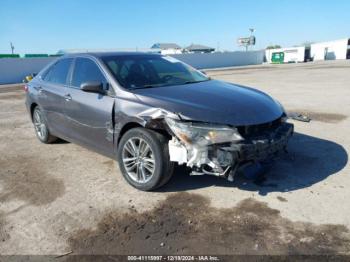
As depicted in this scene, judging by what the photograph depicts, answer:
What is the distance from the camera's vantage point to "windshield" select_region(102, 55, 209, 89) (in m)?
4.67

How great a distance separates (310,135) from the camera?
656 cm

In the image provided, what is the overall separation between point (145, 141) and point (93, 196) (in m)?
0.94

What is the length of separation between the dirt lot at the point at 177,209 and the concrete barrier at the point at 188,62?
1061 inches

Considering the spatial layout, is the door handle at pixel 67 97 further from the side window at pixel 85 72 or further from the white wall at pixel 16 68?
the white wall at pixel 16 68

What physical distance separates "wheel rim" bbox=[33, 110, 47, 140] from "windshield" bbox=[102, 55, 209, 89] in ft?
7.08

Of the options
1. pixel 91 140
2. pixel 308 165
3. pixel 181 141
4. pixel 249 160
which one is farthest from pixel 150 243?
pixel 308 165

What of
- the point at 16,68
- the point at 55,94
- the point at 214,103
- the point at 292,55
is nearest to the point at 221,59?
the point at 292,55

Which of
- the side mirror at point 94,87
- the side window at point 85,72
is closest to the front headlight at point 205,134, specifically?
the side mirror at point 94,87

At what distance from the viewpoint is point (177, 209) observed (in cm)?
378

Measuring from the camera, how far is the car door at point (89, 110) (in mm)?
4543

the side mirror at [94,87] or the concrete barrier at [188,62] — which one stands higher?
the side mirror at [94,87]

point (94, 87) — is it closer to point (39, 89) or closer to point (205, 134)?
point (205, 134)

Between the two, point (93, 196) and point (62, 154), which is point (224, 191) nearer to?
point (93, 196)

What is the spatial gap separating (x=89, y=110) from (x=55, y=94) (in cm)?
117
